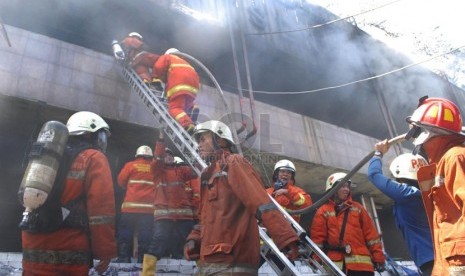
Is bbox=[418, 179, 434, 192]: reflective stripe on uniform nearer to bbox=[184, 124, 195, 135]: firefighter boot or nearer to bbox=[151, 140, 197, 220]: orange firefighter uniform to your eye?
bbox=[184, 124, 195, 135]: firefighter boot

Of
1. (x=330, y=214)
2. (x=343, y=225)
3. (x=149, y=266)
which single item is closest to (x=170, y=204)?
(x=149, y=266)

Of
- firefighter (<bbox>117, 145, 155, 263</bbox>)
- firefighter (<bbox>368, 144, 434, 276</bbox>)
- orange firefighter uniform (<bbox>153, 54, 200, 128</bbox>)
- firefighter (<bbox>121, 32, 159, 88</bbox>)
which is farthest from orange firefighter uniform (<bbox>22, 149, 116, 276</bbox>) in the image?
firefighter (<bbox>368, 144, 434, 276</bbox>)

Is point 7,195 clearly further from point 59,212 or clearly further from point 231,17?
point 231,17

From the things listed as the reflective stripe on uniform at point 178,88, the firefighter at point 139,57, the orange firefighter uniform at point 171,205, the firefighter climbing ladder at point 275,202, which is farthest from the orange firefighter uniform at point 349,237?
the firefighter at point 139,57

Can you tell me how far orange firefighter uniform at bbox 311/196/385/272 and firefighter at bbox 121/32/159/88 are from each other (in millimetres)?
3033

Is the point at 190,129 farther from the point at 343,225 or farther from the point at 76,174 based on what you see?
the point at 343,225

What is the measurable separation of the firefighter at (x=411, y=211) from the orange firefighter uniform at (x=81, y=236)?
262cm

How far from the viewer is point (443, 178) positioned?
2.02 metres

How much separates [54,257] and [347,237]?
3.23 m

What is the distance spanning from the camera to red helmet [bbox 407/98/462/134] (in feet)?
7.39

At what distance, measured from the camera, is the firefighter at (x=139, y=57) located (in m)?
5.20

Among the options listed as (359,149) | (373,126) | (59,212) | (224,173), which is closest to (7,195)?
(59,212)

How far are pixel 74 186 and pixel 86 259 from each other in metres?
0.55

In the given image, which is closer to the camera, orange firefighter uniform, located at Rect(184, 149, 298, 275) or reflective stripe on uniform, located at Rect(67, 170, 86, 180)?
orange firefighter uniform, located at Rect(184, 149, 298, 275)
